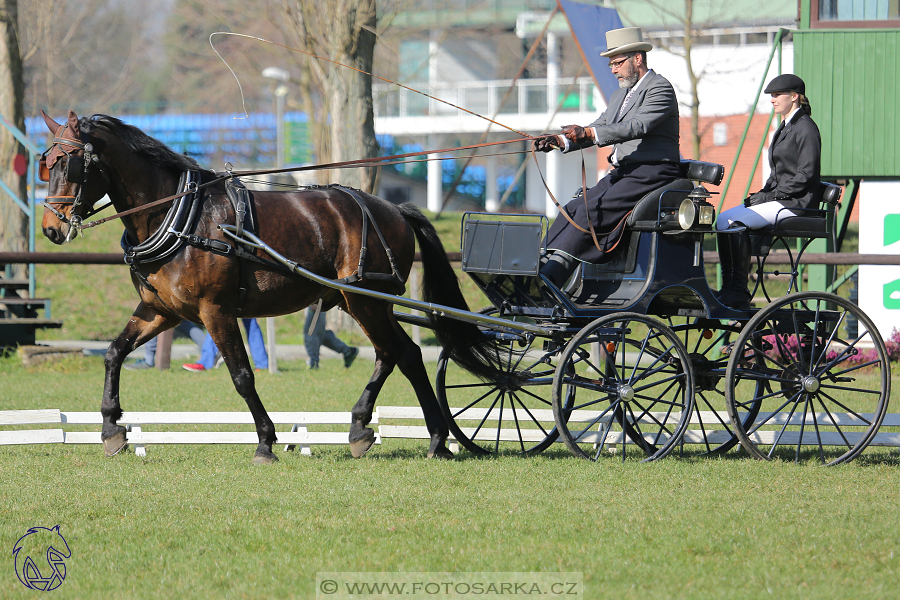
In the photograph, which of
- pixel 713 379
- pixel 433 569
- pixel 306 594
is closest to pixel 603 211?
pixel 713 379

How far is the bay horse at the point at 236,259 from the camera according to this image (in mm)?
6445

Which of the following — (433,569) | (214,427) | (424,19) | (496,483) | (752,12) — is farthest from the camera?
(424,19)

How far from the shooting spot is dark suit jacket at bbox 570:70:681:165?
638cm

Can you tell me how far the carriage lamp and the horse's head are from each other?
3.73 m

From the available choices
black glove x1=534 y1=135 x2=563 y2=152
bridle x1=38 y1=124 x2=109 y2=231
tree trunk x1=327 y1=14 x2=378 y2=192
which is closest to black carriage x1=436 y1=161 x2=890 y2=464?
black glove x1=534 y1=135 x2=563 y2=152

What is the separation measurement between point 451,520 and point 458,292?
2538mm

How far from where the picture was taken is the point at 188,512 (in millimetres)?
5172

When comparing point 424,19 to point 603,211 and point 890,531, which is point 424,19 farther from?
point 890,531

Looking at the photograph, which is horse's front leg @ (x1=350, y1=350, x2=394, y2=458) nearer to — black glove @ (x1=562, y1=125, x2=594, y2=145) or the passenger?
black glove @ (x1=562, y1=125, x2=594, y2=145)

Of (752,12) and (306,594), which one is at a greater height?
(752,12)

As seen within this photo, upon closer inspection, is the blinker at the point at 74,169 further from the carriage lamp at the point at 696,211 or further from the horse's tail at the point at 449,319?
the carriage lamp at the point at 696,211

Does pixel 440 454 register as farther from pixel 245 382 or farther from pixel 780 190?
pixel 780 190

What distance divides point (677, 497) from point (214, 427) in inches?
177

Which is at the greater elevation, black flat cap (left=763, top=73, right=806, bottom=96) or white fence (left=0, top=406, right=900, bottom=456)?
black flat cap (left=763, top=73, right=806, bottom=96)
